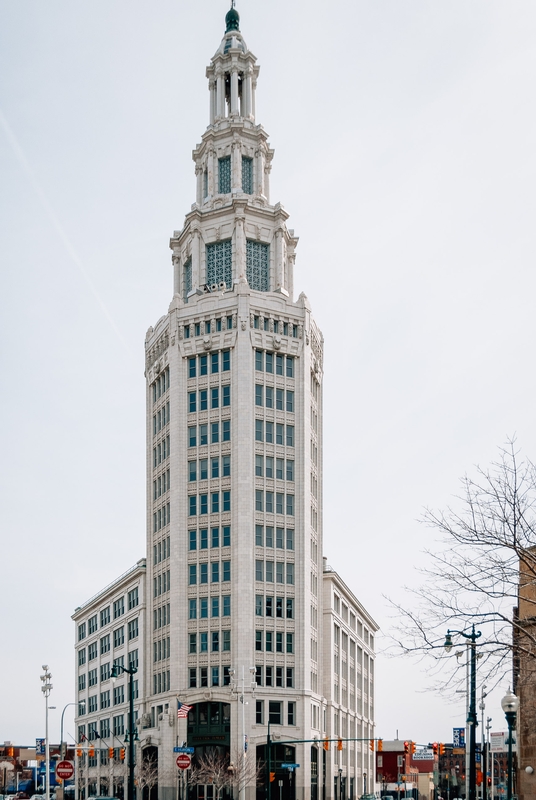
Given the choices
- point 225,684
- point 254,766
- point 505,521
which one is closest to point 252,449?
point 225,684

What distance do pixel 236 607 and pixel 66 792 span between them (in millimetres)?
54056

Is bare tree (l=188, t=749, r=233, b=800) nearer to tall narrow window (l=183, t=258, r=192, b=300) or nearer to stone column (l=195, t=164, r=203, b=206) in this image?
tall narrow window (l=183, t=258, r=192, b=300)

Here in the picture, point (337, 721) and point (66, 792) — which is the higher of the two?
point (337, 721)

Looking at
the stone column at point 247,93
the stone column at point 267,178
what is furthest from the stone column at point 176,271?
the stone column at point 247,93

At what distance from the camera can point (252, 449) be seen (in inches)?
3920

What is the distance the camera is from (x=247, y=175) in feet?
383

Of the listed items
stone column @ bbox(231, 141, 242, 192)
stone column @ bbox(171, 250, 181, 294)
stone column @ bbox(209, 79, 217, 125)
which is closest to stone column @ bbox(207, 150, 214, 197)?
stone column @ bbox(231, 141, 242, 192)

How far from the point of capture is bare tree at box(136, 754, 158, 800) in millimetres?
94019

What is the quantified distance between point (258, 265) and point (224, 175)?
13.3 meters

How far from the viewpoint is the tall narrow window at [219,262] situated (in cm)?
10956

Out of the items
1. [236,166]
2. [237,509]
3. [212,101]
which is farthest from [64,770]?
[212,101]

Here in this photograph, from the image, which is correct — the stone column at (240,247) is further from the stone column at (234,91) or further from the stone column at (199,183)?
the stone column at (234,91)

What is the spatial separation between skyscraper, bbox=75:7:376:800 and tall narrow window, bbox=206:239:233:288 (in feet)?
0.50

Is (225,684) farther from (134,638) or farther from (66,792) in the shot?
(66,792)
